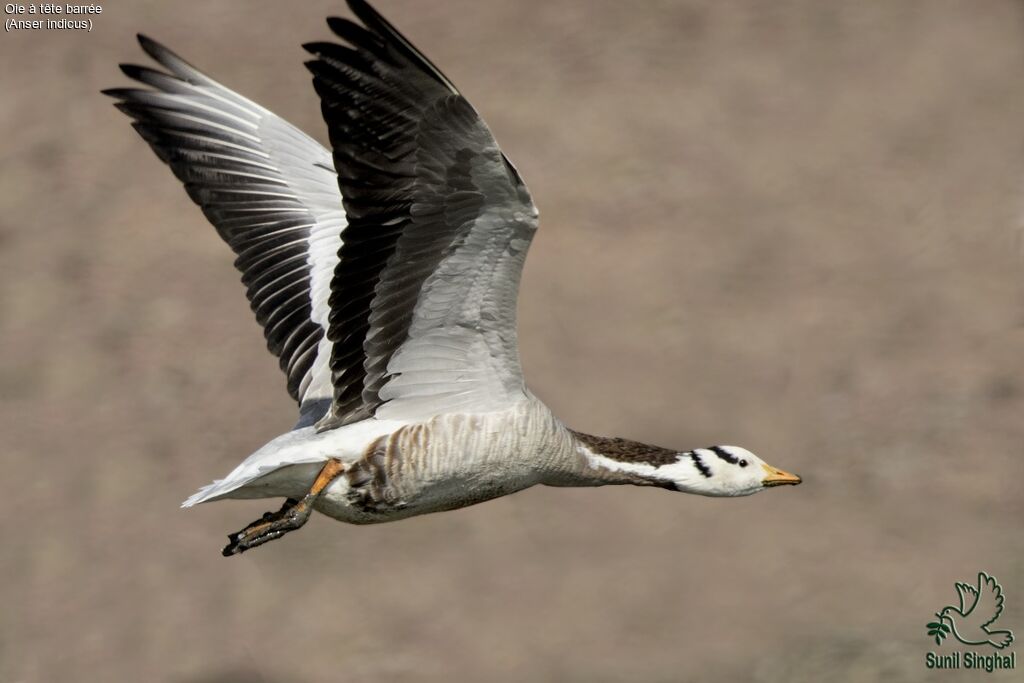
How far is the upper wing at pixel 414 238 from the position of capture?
8.13 meters

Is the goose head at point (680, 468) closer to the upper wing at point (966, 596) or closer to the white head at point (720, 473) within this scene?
the white head at point (720, 473)

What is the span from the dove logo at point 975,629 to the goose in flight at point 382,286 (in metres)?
7.78

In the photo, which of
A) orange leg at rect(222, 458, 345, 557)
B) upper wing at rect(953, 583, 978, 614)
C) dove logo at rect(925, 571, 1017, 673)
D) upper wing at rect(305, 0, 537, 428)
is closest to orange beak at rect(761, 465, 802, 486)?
upper wing at rect(305, 0, 537, 428)

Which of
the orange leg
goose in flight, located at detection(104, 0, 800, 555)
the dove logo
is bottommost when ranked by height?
the dove logo

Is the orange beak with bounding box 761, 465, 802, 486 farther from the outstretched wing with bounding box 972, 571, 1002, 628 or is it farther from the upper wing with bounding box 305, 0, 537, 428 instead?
the outstretched wing with bounding box 972, 571, 1002, 628

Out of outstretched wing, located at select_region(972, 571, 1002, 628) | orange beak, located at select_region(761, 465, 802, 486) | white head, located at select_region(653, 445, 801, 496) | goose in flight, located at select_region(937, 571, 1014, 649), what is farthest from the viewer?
outstretched wing, located at select_region(972, 571, 1002, 628)

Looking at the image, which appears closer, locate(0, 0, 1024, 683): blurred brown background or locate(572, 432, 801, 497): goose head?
locate(572, 432, 801, 497): goose head

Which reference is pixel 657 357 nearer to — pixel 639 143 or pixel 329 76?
pixel 639 143

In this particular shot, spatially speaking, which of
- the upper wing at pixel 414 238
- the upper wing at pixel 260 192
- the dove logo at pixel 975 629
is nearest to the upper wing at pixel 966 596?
the dove logo at pixel 975 629

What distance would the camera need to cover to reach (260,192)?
1080cm

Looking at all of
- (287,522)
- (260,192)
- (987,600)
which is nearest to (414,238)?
(287,522)

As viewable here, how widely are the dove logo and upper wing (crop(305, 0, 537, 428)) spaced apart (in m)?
9.34

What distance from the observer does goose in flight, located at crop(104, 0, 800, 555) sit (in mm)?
8203

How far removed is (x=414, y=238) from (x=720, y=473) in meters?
2.58
